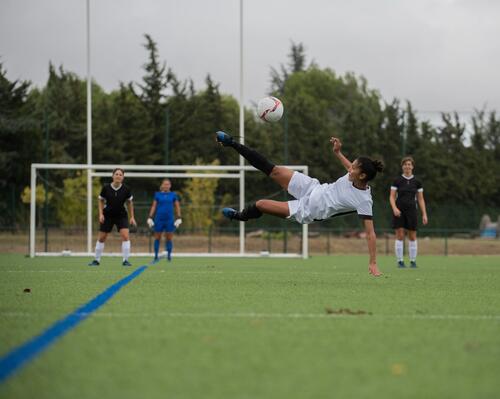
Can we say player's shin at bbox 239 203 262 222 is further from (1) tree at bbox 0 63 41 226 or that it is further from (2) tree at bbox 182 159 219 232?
(1) tree at bbox 0 63 41 226

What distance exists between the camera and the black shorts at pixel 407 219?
15586 mm

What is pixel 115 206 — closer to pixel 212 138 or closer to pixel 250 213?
pixel 250 213

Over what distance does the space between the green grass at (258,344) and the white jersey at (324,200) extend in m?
1.70

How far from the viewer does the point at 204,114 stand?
136 feet

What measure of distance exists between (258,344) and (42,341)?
4.39 feet

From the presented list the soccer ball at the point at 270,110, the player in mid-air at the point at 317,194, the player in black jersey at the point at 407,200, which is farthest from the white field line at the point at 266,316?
the player in black jersey at the point at 407,200

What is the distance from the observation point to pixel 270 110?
11.9m

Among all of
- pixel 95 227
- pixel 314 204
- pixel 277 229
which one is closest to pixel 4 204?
pixel 95 227

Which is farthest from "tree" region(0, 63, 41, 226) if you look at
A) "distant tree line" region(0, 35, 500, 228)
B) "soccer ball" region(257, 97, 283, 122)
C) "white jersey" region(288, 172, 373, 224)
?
"white jersey" region(288, 172, 373, 224)

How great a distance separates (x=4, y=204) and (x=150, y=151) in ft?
38.1

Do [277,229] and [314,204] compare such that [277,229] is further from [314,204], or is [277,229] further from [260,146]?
[314,204]

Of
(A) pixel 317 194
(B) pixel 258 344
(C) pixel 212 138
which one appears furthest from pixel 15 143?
(B) pixel 258 344

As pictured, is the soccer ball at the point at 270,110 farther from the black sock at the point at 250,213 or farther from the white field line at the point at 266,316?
the white field line at the point at 266,316

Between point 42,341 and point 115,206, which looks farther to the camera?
point 115,206
